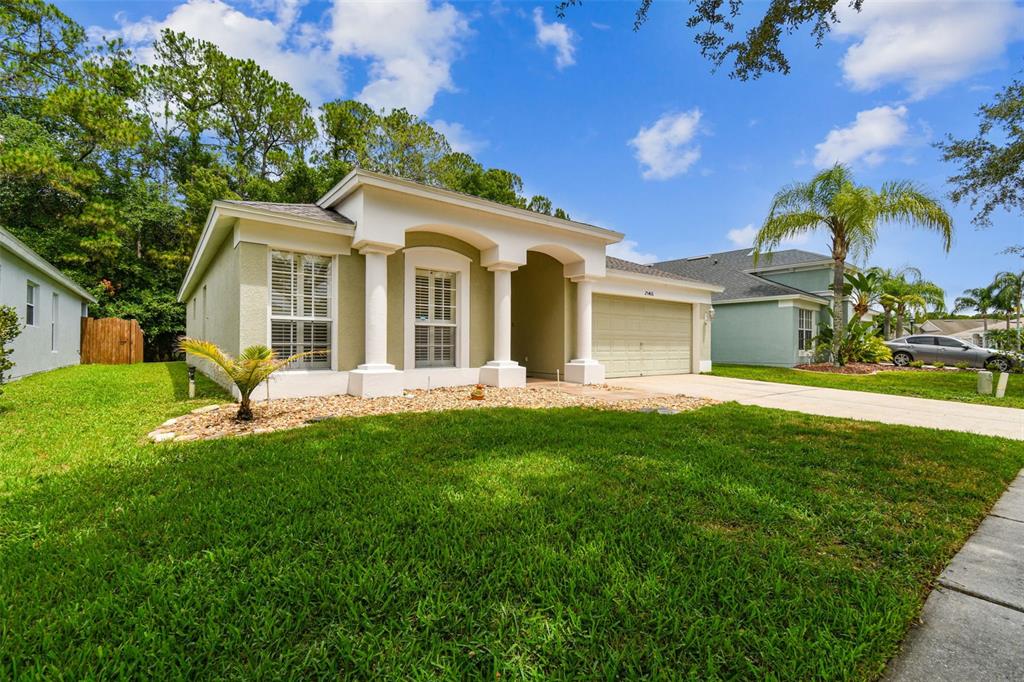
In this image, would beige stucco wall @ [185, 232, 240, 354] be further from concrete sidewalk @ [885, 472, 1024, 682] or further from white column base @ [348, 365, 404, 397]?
concrete sidewalk @ [885, 472, 1024, 682]

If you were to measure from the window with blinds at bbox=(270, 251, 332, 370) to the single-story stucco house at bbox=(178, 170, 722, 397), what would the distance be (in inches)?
0.8

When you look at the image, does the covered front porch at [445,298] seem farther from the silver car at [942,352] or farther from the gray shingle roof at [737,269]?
the silver car at [942,352]

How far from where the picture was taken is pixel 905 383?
11.8 m

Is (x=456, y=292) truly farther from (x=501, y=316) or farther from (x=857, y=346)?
(x=857, y=346)

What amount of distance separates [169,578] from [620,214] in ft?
56.4

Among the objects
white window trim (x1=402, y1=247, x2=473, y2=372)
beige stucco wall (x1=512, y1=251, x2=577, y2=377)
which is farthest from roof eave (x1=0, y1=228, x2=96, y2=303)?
beige stucco wall (x1=512, y1=251, x2=577, y2=377)

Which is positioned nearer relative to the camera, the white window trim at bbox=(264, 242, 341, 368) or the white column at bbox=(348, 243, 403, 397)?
the white window trim at bbox=(264, 242, 341, 368)

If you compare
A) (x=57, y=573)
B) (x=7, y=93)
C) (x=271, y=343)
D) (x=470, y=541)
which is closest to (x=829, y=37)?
(x=470, y=541)

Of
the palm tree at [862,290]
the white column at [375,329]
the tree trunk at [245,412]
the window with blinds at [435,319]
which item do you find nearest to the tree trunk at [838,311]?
the palm tree at [862,290]

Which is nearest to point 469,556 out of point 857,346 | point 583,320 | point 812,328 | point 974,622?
point 974,622

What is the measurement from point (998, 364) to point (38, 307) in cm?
3103

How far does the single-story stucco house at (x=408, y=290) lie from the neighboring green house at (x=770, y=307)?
24.2 feet

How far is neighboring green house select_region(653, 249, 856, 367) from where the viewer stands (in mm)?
17484

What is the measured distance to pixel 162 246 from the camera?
2128 centimetres
